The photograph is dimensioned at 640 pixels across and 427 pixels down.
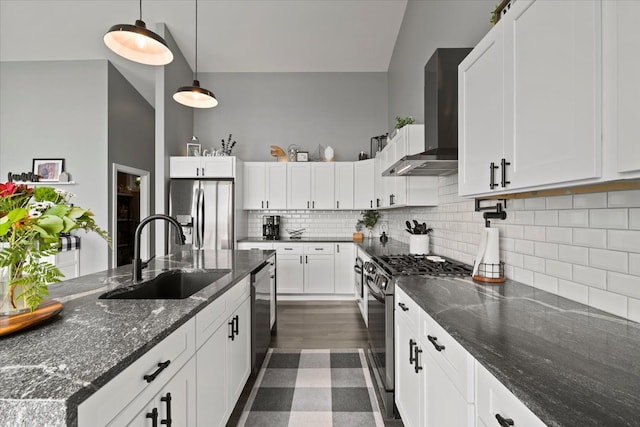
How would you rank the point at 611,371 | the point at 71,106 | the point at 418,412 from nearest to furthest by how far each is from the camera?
the point at 611,371 → the point at 418,412 → the point at 71,106

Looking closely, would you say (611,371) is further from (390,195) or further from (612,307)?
(390,195)

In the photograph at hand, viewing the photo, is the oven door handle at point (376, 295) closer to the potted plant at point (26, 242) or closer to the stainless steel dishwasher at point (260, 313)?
the stainless steel dishwasher at point (260, 313)

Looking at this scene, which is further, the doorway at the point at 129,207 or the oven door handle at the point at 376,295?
the doorway at the point at 129,207

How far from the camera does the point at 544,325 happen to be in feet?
3.45

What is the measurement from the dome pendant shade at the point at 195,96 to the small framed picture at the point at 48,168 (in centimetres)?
287

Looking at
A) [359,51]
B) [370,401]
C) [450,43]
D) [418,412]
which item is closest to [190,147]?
[359,51]

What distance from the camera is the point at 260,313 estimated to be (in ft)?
8.19

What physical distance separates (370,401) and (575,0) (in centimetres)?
235

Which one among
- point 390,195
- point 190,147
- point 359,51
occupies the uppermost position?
point 359,51

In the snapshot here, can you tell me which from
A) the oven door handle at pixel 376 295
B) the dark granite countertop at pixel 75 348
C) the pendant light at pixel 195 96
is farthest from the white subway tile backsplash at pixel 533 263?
the pendant light at pixel 195 96

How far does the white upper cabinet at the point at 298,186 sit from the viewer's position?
16.3ft

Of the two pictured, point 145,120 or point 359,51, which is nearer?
point 359,51

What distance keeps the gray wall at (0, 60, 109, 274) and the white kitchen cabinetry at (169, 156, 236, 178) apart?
111 centimetres

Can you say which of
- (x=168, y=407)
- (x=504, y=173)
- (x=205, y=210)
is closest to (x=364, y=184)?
(x=205, y=210)
